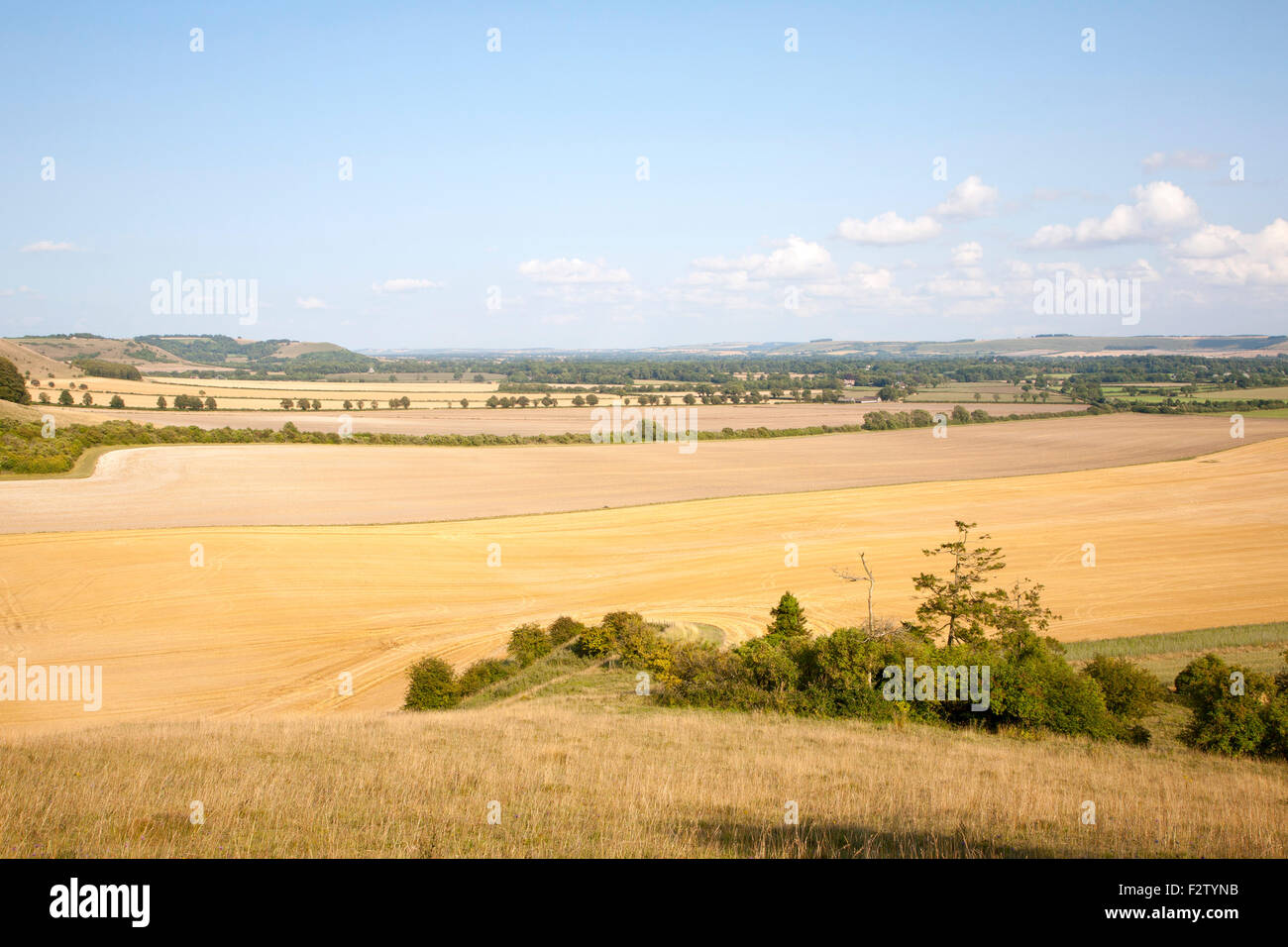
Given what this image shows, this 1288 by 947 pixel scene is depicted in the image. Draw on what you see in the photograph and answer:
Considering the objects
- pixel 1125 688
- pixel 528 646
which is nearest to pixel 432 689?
pixel 528 646

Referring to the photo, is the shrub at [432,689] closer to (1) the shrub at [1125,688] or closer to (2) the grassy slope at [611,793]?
(2) the grassy slope at [611,793]

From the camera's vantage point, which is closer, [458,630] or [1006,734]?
[1006,734]

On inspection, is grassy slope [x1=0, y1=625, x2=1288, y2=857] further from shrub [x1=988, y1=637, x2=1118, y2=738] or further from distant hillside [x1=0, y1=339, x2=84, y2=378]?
distant hillside [x1=0, y1=339, x2=84, y2=378]

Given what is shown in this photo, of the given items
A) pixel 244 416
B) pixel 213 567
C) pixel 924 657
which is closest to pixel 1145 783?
pixel 924 657

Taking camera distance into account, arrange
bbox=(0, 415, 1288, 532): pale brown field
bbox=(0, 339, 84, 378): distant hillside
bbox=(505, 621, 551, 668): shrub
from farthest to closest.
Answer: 1. bbox=(0, 339, 84, 378): distant hillside
2. bbox=(0, 415, 1288, 532): pale brown field
3. bbox=(505, 621, 551, 668): shrub

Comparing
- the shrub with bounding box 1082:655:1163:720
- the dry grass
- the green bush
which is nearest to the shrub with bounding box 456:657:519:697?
the dry grass

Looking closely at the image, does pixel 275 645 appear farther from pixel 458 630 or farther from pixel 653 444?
pixel 653 444
